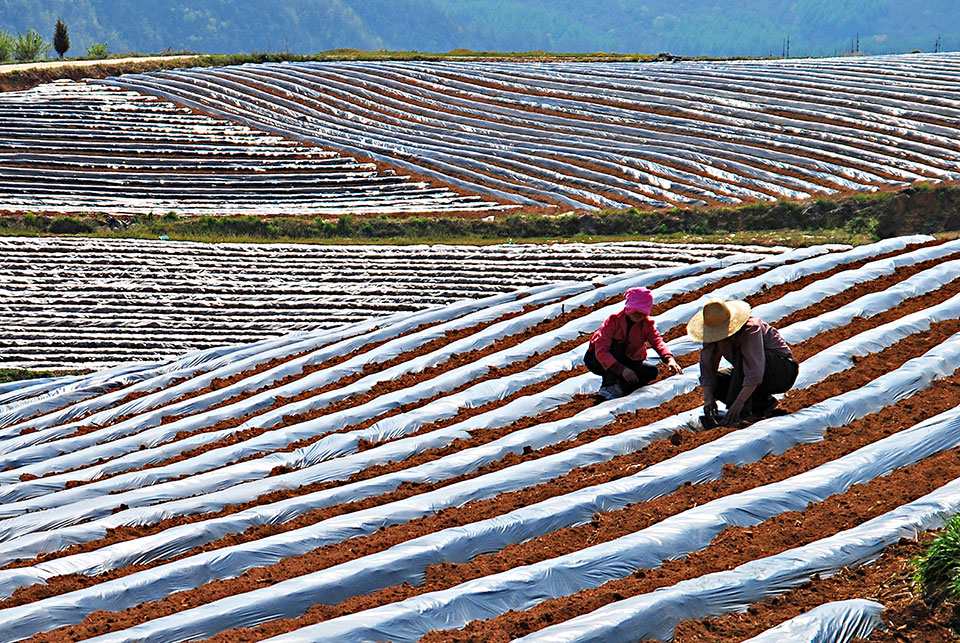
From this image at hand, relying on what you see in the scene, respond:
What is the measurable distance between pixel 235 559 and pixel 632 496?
2071 mm

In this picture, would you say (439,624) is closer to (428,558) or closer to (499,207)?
(428,558)

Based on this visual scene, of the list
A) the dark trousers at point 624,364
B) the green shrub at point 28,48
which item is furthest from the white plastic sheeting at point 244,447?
the green shrub at point 28,48

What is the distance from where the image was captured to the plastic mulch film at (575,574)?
427 centimetres

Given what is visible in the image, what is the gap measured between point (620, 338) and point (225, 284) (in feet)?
28.8

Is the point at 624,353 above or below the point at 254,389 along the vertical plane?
above

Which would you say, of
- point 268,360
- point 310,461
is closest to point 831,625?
point 310,461

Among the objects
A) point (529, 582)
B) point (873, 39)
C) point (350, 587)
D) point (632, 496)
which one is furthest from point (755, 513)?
point (873, 39)

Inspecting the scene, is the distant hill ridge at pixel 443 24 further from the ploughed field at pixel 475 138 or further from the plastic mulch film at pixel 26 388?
the plastic mulch film at pixel 26 388

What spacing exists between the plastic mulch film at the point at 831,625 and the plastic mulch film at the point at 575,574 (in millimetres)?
274

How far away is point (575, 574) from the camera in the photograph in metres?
4.63

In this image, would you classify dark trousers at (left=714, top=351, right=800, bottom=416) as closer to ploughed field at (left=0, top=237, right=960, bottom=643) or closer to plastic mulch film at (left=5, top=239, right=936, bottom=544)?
ploughed field at (left=0, top=237, right=960, bottom=643)

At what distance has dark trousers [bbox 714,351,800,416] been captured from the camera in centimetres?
622

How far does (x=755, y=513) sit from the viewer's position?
5.05 m

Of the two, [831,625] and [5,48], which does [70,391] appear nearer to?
[831,625]
